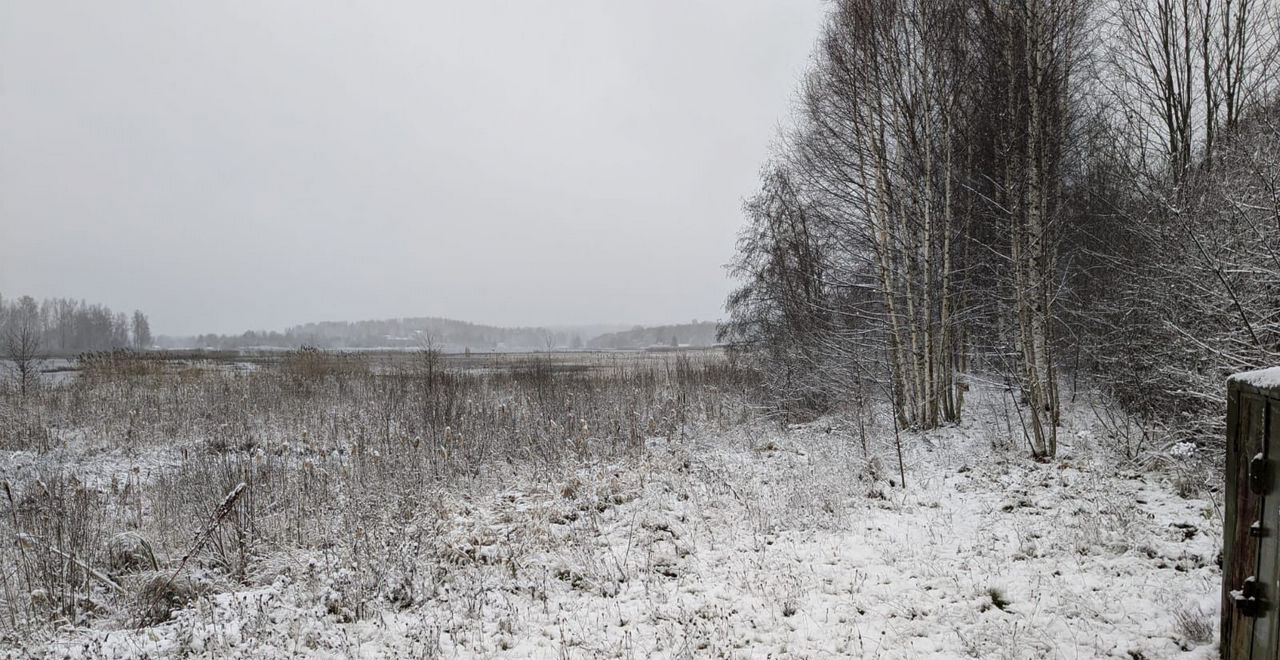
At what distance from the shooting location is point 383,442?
1055 cm

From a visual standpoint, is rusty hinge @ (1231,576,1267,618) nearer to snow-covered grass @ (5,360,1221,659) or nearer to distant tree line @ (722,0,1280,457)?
snow-covered grass @ (5,360,1221,659)

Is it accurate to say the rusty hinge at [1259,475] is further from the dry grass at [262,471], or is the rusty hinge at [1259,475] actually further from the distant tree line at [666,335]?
the distant tree line at [666,335]

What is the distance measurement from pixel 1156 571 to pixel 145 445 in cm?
1693

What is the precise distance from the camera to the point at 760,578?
4805 mm

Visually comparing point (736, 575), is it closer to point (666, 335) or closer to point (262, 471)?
point (262, 471)

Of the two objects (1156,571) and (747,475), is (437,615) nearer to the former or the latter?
(747,475)

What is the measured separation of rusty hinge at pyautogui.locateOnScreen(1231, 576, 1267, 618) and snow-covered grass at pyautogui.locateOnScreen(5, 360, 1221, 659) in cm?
89

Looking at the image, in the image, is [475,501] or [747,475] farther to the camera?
[747,475]

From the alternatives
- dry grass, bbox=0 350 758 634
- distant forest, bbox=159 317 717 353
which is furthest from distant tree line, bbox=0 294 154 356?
dry grass, bbox=0 350 758 634

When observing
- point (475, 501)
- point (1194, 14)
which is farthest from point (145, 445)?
point (1194, 14)

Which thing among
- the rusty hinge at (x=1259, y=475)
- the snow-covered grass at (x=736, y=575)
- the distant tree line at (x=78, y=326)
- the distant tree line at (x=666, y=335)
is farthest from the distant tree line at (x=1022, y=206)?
the distant tree line at (x=666, y=335)

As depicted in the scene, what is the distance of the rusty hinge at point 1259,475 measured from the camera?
241cm

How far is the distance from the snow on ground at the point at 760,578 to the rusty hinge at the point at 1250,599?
34.8 inches

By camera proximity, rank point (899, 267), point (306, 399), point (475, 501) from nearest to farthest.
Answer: point (475, 501), point (899, 267), point (306, 399)
